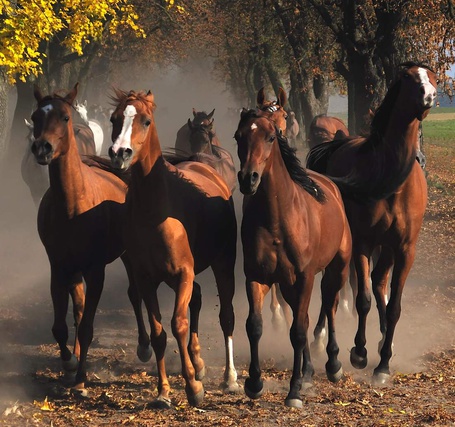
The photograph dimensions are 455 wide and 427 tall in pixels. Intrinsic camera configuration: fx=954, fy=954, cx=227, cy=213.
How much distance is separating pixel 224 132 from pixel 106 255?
53.4 metres

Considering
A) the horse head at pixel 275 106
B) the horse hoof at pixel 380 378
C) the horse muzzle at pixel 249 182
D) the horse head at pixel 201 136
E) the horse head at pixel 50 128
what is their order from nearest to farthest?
1. the horse muzzle at pixel 249 182
2. the horse head at pixel 50 128
3. the horse hoof at pixel 380 378
4. the horse head at pixel 275 106
5. the horse head at pixel 201 136

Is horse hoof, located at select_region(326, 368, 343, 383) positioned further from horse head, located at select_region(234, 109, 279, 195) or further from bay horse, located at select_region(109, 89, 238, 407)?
horse head, located at select_region(234, 109, 279, 195)

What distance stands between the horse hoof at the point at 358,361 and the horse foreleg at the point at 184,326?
6.75 feet

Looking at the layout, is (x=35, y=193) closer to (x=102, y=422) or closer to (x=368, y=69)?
(x=368, y=69)

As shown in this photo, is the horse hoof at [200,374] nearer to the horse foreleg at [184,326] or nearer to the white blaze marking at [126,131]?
the horse foreleg at [184,326]

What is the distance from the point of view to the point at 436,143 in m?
58.8

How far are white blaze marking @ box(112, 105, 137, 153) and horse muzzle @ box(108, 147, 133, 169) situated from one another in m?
0.03

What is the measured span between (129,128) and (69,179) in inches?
56.7

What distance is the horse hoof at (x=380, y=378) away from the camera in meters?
9.07

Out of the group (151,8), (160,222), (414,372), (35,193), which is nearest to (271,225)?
(160,222)

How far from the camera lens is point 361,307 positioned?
379 inches

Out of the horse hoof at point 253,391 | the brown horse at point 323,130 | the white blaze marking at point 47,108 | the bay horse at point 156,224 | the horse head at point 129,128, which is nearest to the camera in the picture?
the horse head at point 129,128

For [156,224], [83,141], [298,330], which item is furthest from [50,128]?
[83,141]

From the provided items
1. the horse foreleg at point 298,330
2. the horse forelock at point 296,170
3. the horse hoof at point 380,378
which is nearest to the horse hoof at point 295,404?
the horse foreleg at point 298,330
